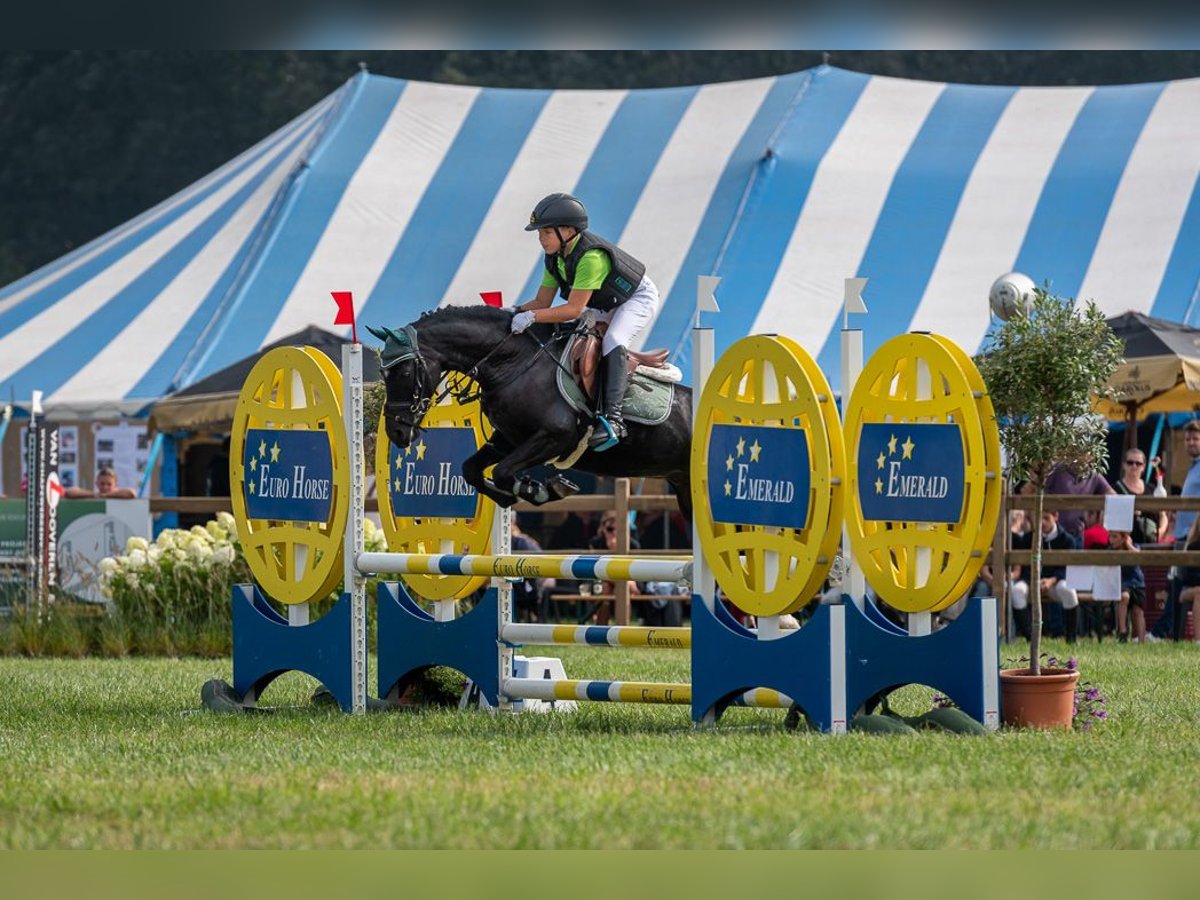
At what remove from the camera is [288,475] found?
25.8 ft

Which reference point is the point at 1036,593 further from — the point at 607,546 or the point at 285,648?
the point at 607,546

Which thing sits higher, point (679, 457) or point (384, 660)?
A: point (679, 457)

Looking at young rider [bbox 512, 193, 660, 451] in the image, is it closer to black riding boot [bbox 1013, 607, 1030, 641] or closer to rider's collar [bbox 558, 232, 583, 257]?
rider's collar [bbox 558, 232, 583, 257]

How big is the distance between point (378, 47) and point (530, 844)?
286 centimetres

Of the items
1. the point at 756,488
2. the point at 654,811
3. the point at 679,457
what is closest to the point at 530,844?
the point at 654,811

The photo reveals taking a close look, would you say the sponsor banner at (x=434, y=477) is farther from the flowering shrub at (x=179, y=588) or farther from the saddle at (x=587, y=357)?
the flowering shrub at (x=179, y=588)

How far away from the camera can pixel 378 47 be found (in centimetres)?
112

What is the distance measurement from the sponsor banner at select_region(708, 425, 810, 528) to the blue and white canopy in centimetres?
871

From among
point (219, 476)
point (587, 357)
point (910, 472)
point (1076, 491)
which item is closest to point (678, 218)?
point (1076, 491)

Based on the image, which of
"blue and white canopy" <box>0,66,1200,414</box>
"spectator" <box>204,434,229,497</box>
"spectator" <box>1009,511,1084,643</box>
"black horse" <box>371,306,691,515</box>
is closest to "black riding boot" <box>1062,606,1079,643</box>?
"spectator" <box>1009,511,1084,643</box>

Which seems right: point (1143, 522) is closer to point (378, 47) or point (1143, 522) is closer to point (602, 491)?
point (602, 491)

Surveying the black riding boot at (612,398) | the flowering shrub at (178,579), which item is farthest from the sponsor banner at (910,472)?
the flowering shrub at (178,579)

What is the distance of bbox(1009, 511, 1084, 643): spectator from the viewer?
40.8ft

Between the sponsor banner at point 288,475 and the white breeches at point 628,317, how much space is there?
1.47 metres
